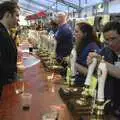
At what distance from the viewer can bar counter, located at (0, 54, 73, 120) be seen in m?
2.59

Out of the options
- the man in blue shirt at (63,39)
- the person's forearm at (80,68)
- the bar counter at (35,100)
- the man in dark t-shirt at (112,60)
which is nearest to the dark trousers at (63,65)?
the bar counter at (35,100)

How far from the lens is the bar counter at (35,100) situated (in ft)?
8.50

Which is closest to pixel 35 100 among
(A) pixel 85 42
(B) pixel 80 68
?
(B) pixel 80 68

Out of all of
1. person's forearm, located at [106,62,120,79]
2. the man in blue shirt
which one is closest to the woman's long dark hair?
person's forearm, located at [106,62,120,79]

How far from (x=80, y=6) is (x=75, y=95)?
1380cm

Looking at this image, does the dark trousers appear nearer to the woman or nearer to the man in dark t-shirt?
the woman

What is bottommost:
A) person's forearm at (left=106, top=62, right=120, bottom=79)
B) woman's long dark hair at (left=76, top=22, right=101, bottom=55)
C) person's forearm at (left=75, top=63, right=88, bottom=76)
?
person's forearm at (left=75, top=63, right=88, bottom=76)

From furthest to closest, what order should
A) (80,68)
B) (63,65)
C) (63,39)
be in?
(63,39) → (63,65) → (80,68)

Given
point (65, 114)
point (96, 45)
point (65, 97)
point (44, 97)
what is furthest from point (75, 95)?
A: point (96, 45)

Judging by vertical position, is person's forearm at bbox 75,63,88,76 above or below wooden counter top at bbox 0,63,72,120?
above

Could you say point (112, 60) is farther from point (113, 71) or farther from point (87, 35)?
point (87, 35)

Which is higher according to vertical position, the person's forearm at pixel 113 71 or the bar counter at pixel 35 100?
the person's forearm at pixel 113 71

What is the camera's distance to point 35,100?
312cm

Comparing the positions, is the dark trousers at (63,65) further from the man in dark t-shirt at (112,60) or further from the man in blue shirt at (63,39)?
the man in dark t-shirt at (112,60)
